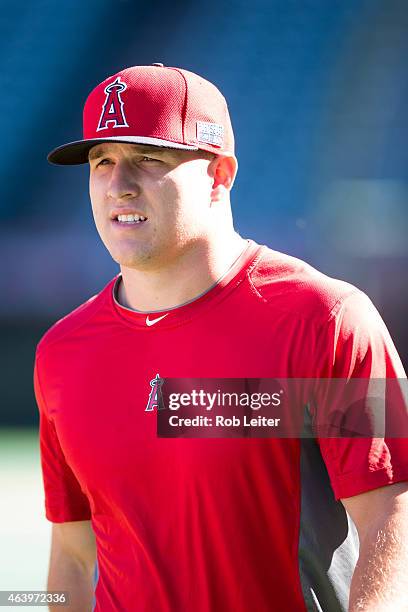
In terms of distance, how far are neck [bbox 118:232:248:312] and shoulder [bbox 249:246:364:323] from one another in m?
0.08

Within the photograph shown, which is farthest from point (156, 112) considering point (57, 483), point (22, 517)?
point (22, 517)

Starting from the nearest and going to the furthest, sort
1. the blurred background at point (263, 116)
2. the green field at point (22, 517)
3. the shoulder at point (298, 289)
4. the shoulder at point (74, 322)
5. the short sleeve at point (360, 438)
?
1. the short sleeve at point (360, 438)
2. the shoulder at point (298, 289)
3. the shoulder at point (74, 322)
4. the green field at point (22, 517)
5. the blurred background at point (263, 116)

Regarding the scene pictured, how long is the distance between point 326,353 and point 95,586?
102cm

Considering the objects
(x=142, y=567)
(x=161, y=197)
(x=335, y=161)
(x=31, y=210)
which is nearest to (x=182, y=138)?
(x=161, y=197)

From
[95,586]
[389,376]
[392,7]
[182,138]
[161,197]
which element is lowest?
[95,586]

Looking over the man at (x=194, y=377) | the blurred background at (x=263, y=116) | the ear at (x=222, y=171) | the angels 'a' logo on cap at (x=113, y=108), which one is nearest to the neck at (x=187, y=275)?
the man at (x=194, y=377)

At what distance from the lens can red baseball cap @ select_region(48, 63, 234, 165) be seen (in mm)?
2264

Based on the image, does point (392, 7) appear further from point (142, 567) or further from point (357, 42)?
point (142, 567)

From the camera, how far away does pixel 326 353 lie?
6.61ft

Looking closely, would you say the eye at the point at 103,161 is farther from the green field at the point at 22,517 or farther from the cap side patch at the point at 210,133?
the green field at the point at 22,517

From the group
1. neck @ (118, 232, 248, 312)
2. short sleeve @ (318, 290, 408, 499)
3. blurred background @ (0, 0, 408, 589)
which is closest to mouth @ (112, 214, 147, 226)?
neck @ (118, 232, 248, 312)

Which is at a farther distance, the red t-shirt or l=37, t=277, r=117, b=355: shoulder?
l=37, t=277, r=117, b=355: shoulder

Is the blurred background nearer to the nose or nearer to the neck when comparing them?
the neck

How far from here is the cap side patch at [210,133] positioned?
2316 millimetres
